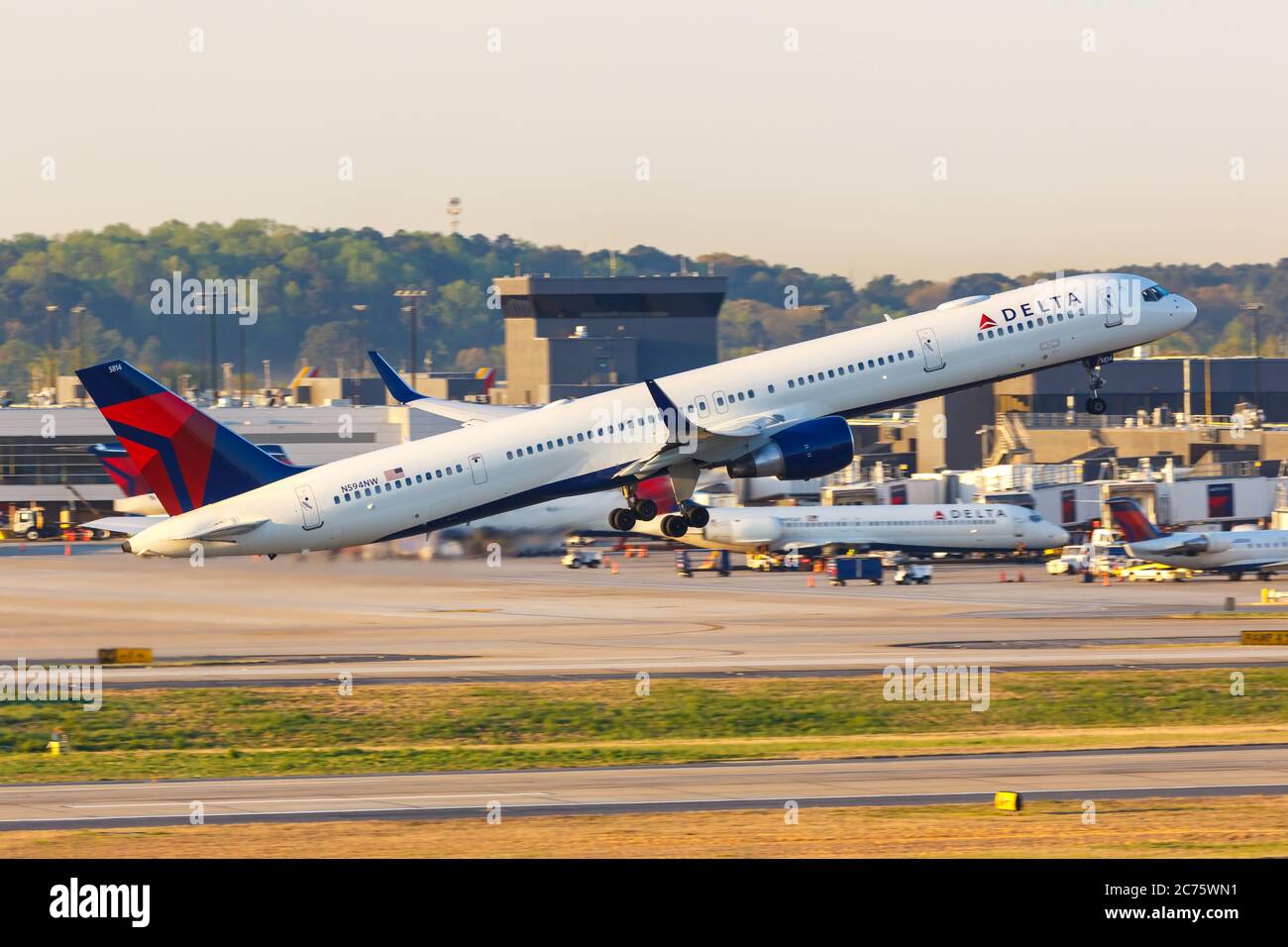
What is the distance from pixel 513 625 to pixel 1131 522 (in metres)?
47.1

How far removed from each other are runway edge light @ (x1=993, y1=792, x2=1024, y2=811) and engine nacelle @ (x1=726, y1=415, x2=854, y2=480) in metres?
25.3

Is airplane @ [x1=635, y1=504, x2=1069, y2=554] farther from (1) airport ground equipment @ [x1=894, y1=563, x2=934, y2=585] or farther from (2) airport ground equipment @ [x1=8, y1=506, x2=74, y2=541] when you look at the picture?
(2) airport ground equipment @ [x1=8, y1=506, x2=74, y2=541]

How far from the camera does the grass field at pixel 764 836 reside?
29.8 m

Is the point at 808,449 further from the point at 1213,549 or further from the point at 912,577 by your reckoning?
the point at 1213,549

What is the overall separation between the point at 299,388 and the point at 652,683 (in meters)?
130

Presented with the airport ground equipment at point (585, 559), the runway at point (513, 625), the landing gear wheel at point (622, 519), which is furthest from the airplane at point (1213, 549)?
the landing gear wheel at point (622, 519)

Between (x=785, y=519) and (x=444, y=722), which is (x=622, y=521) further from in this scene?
(x=785, y=519)

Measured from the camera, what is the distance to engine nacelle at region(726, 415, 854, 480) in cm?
5841

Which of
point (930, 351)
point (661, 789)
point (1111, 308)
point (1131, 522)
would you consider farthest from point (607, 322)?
point (661, 789)

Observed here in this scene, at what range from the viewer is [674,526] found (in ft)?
209

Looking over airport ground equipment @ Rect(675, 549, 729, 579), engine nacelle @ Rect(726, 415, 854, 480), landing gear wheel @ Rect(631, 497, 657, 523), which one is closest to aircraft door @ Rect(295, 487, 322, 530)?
landing gear wheel @ Rect(631, 497, 657, 523)

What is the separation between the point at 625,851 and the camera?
97.3ft
